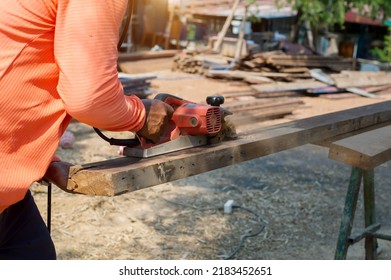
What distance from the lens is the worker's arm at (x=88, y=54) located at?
6.01ft

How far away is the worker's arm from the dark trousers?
683mm

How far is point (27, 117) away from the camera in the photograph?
197 cm

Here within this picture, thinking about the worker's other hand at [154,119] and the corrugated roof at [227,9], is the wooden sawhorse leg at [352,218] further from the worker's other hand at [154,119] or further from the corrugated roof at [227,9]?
the corrugated roof at [227,9]

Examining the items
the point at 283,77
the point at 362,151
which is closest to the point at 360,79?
the point at 283,77

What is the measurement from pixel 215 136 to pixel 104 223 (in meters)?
2.58

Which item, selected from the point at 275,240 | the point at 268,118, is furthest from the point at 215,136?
the point at 268,118

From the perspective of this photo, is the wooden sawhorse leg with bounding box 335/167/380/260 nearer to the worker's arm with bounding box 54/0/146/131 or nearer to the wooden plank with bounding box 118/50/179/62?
the worker's arm with bounding box 54/0/146/131

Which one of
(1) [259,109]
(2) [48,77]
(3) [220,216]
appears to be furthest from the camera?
(1) [259,109]

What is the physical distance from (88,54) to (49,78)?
208mm

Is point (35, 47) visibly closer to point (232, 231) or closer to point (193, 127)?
point (193, 127)

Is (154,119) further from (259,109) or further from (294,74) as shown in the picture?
(294,74)

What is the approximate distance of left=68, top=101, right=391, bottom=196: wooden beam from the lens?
212cm

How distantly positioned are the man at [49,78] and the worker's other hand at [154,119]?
177mm

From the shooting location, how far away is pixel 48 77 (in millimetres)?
1965
